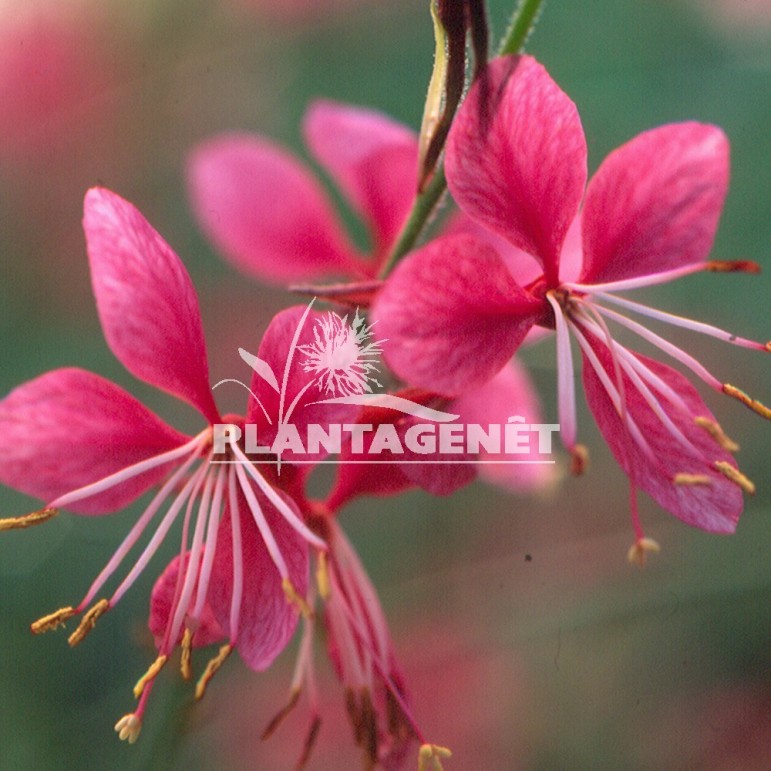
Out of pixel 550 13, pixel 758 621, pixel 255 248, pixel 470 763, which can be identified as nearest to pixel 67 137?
pixel 255 248

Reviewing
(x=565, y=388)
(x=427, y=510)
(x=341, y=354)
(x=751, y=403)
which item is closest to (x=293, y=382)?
(x=341, y=354)

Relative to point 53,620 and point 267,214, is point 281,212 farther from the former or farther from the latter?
point 53,620

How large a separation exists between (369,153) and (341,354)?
29cm

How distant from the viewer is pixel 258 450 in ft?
1.58

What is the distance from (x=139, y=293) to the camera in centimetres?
44

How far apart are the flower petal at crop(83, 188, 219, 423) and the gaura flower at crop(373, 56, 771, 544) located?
121 millimetres

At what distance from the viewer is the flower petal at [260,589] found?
47cm

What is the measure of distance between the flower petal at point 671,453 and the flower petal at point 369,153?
260 mm

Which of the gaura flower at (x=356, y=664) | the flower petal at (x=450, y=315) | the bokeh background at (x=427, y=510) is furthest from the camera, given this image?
the bokeh background at (x=427, y=510)

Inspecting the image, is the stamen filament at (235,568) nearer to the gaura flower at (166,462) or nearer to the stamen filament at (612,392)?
the gaura flower at (166,462)

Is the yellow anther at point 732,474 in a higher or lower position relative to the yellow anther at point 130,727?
higher

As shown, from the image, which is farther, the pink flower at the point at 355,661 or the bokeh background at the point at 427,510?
the bokeh background at the point at 427,510

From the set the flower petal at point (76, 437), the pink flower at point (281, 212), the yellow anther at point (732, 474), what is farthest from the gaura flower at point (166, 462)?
the pink flower at point (281, 212)

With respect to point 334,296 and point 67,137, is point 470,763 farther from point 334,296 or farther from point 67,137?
point 67,137
